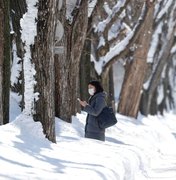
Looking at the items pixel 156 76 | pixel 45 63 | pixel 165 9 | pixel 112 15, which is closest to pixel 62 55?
pixel 45 63

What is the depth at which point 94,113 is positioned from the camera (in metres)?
9.35

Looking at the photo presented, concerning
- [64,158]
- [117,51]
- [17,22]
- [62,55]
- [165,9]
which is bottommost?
[64,158]

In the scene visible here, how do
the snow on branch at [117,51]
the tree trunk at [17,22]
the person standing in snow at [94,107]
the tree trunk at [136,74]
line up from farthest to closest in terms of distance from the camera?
the tree trunk at [136,74] < the snow on branch at [117,51] < the tree trunk at [17,22] < the person standing in snow at [94,107]

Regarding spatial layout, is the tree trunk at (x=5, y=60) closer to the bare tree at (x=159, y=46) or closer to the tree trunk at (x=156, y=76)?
the bare tree at (x=159, y=46)

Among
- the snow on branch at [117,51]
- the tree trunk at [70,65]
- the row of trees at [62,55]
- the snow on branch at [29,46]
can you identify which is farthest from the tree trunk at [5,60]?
the snow on branch at [117,51]

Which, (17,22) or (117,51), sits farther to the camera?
(117,51)

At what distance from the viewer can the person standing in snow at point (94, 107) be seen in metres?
9.34

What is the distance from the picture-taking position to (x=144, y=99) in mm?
23906

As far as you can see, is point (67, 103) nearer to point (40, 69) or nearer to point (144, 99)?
point (40, 69)

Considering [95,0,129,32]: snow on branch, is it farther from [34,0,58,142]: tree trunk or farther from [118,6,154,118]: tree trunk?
[34,0,58,142]: tree trunk

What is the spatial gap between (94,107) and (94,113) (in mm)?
109

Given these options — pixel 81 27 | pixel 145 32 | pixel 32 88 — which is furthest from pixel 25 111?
pixel 145 32

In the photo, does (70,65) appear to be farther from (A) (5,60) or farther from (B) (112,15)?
(B) (112,15)

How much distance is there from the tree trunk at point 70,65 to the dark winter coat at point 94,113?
0.73 m
